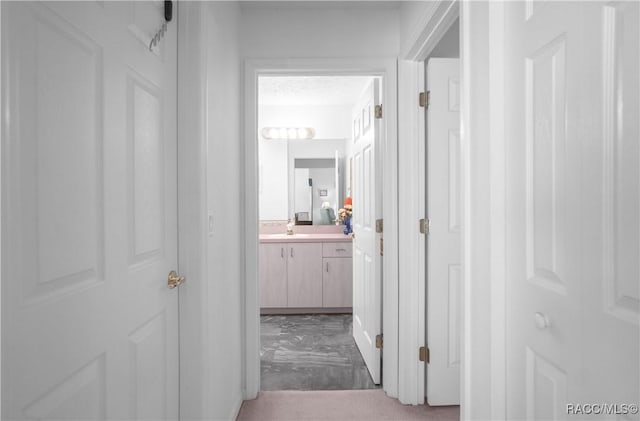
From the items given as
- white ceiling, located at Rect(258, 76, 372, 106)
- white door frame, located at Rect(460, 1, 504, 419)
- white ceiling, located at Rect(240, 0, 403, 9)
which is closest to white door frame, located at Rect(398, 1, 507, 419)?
white door frame, located at Rect(460, 1, 504, 419)

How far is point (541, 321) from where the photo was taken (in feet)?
3.23

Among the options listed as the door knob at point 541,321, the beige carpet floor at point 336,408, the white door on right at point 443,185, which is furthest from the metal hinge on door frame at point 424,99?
the beige carpet floor at point 336,408

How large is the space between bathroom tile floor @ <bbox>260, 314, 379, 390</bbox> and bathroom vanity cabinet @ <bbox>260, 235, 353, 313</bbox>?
170 mm

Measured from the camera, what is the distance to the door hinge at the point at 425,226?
7.21 feet

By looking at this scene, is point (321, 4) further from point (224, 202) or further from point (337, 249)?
point (337, 249)

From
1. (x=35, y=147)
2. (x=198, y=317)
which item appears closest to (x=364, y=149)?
(x=198, y=317)

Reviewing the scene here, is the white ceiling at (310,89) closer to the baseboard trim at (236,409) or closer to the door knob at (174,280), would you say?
the door knob at (174,280)

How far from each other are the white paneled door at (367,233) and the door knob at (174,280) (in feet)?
4.32

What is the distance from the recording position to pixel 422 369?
7.48 ft

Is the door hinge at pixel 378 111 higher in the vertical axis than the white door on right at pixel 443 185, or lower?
higher

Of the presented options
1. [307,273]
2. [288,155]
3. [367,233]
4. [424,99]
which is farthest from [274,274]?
[424,99]

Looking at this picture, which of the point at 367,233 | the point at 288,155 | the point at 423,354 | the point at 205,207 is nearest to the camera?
the point at 205,207

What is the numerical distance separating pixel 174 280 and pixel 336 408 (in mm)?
1383

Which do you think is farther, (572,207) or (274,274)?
(274,274)
